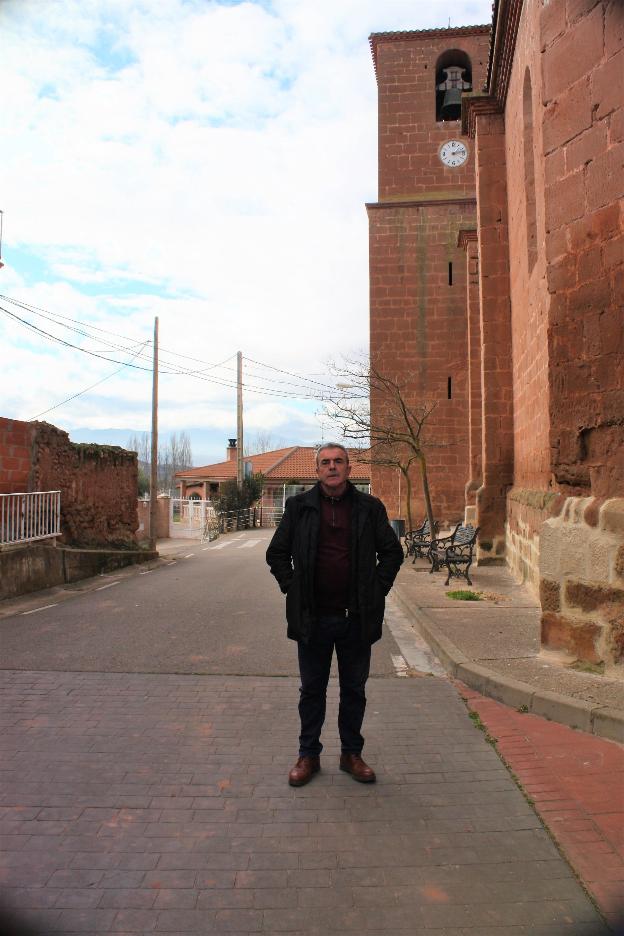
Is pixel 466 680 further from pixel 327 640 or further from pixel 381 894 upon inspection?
pixel 381 894

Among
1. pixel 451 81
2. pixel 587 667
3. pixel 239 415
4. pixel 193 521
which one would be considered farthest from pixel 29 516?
pixel 239 415

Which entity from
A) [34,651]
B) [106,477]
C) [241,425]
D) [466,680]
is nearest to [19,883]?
[466,680]

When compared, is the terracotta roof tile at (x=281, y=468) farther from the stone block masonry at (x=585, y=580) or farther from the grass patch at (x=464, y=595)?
the stone block masonry at (x=585, y=580)

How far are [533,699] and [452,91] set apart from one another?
22.8 m

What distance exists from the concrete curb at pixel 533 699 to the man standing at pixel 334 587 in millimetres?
1504

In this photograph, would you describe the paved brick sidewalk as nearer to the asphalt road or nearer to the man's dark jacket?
the man's dark jacket

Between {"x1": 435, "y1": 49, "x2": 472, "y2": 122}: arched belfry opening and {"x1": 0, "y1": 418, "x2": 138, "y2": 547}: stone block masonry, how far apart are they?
50.7 ft

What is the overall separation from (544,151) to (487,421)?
7.18m

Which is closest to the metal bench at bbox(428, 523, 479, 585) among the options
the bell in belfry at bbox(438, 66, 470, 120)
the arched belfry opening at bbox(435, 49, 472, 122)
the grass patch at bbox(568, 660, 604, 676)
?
the grass patch at bbox(568, 660, 604, 676)

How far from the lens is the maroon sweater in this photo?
369 centimetres

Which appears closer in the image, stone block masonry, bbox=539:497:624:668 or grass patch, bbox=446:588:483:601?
stone block masonry, bbox=539:497:624:668

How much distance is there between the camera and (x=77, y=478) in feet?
46.6

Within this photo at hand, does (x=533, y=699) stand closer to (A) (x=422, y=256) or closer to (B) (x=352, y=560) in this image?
(B) (x=352, y=560)

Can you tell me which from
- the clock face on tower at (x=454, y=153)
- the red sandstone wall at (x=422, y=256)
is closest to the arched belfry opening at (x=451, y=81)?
the red sandstone wall at (x=422, y=256)
